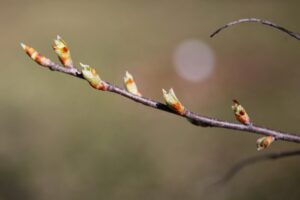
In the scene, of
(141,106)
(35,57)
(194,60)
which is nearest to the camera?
(35,57)

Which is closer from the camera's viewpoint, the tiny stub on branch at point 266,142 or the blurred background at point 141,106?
the tiny stub on branch at point 266,142

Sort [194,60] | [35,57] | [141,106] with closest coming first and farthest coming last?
[35,57]
[141,106]
[194,60]

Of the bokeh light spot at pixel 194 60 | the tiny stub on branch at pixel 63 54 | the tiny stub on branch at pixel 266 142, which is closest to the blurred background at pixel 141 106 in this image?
the bokeh light spot at pixel 194 60

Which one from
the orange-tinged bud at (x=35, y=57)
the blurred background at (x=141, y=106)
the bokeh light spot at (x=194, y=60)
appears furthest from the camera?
the bokeh light spot at (x=194, y=60)

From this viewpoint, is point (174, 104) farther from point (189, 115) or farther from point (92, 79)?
point (92, 79)

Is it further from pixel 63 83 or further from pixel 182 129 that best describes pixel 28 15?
pixel 182 129

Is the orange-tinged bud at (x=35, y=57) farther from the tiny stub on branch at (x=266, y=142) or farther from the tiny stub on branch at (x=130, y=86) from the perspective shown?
the tiny stub on branch at (x=266, y=142)

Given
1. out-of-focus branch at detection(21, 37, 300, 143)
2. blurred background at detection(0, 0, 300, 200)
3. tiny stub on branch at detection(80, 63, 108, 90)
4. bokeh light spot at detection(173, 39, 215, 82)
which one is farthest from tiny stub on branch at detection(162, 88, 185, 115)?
bokeh light spot at detection(173, 39, 215, 82)

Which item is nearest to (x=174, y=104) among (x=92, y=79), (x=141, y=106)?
(x=92, y=79)
